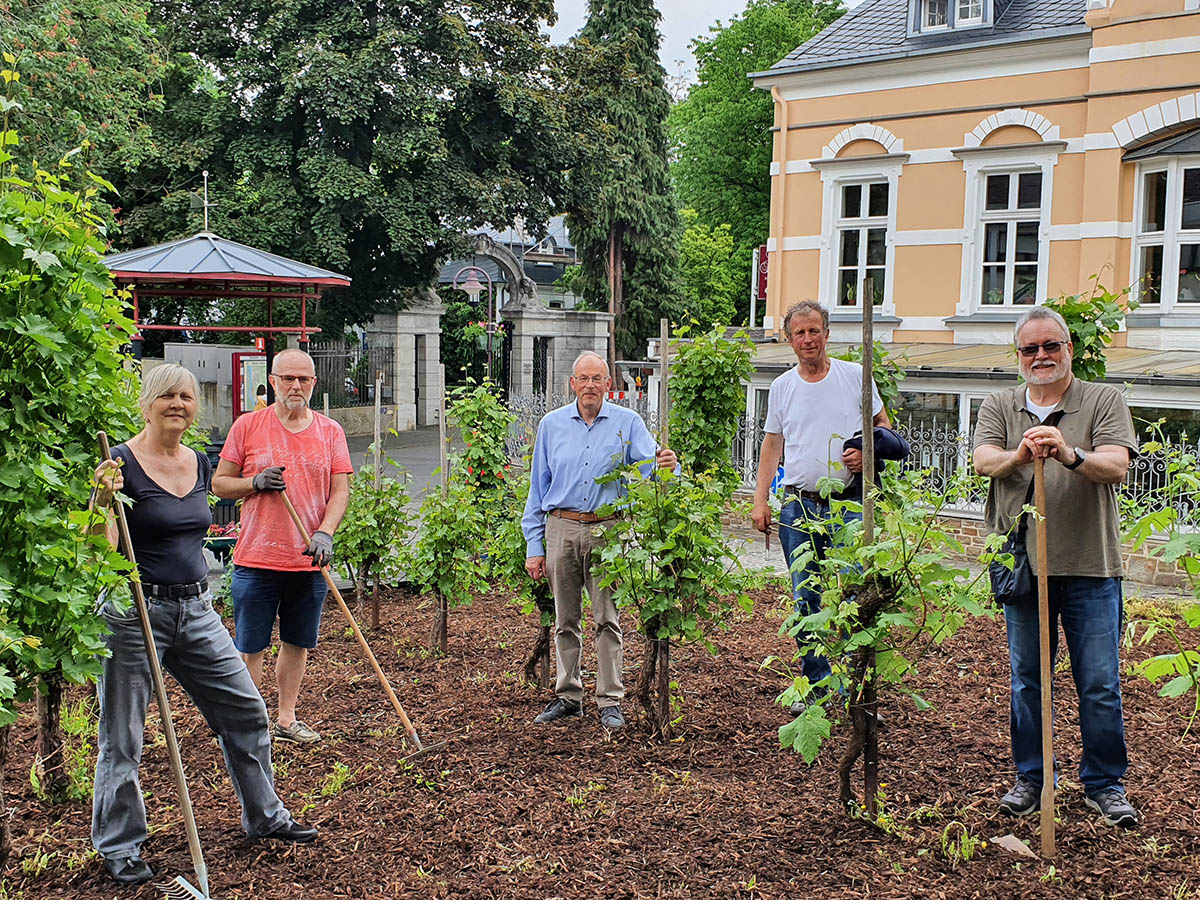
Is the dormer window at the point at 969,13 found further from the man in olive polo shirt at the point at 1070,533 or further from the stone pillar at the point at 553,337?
the stone pillar at the point at 553,337

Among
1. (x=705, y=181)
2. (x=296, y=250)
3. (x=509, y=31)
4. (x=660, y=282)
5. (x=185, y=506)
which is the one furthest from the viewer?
(x=705, y=181)

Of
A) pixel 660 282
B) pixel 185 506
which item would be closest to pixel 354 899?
pixel 185 506

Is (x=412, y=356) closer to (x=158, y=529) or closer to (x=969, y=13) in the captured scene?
(x=969, y=13)

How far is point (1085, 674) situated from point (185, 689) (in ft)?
10.8

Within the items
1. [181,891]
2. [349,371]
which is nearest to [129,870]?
[181,891]

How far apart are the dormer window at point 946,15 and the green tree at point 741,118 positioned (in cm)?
1889

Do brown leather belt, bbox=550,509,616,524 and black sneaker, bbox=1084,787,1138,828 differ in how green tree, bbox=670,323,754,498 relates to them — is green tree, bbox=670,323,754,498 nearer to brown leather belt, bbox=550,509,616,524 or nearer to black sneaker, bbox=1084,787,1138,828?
brown leather belt, bbox=550,509,616,524

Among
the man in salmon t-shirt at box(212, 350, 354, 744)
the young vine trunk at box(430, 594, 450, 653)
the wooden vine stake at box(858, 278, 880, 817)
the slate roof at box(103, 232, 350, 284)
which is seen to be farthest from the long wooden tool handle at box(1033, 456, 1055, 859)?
the slate roof at box(103, 232, 350, 284)

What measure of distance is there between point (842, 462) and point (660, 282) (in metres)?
27.2

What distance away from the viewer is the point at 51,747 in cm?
460

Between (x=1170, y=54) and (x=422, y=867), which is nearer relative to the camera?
(x=422, y=867)

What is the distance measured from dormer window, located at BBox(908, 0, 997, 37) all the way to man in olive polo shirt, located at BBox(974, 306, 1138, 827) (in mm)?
13090

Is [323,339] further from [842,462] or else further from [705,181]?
[842,462]

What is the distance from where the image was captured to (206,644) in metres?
4.01
